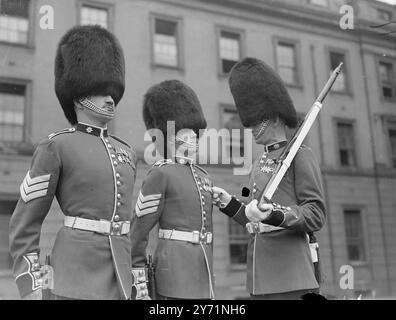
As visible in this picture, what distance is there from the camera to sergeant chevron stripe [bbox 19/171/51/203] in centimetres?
164

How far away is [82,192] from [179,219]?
1.81 feet

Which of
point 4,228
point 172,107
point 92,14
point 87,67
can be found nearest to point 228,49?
point 172,107

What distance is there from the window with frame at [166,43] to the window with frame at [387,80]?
3.98 ft

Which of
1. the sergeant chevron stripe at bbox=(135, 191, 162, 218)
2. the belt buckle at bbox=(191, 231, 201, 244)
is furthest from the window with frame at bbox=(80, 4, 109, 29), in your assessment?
the belt buckle at bbox=(191, 231, 201, 244)

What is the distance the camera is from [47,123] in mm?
2352

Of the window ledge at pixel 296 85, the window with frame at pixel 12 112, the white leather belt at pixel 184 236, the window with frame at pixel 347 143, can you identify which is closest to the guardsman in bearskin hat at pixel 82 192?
the white leather belt at pixel 184 236

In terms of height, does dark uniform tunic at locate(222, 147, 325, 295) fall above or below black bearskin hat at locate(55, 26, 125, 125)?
below

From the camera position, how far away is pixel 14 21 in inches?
86.7

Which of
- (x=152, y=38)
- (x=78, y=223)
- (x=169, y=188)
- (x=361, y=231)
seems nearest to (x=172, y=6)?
(x=152, y=38)

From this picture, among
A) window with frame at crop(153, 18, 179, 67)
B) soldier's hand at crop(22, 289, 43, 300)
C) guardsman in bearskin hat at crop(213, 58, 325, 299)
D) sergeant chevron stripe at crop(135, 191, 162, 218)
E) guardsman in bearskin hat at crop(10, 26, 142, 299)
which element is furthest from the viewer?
window with frame at crop(153, 18, 179, 67)

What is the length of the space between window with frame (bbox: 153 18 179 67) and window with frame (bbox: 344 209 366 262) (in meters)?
1.32

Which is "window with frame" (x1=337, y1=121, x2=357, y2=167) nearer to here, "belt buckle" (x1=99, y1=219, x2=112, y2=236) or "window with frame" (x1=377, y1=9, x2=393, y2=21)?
"window with frame" (x1=377, y1=9, x2=393, y2=21)

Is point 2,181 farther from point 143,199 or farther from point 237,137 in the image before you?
point 237,137

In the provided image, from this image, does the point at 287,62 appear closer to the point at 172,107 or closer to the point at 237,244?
the point at 172,107
